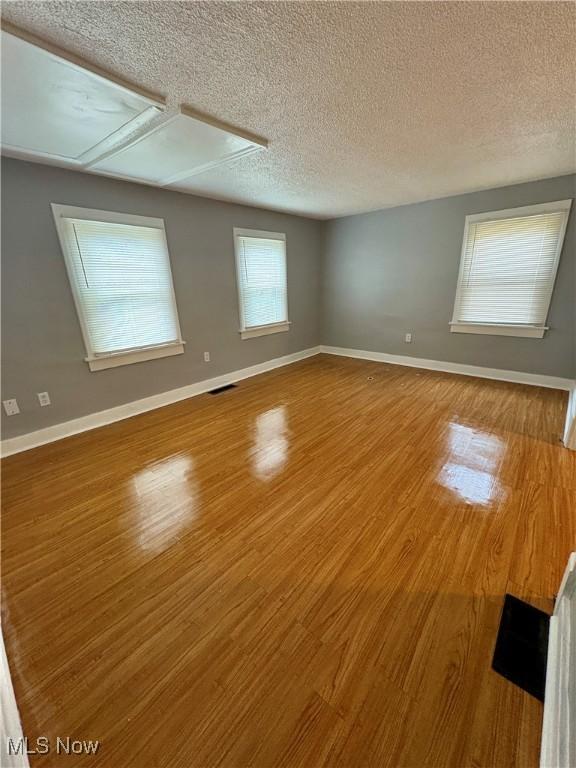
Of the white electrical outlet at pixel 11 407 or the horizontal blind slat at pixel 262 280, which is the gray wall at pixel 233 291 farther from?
the horizontal blind slat at pixel 262 280

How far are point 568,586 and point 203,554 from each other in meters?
1.61

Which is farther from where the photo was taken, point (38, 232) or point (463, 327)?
point (463, 327)

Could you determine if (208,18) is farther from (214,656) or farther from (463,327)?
(463,327)

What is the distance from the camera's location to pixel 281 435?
2775 mm

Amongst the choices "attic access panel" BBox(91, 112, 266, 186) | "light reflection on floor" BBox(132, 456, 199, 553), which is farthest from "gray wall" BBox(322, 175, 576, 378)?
"light reflection on floor" BBox(132, 456, 199, 553)

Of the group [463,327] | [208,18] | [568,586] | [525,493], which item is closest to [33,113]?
[208,18]

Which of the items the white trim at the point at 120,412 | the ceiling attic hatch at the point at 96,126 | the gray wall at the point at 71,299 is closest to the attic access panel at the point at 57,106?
the ceiling attic hatch at the point at 96,126

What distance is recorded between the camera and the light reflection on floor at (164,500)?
5.65ft

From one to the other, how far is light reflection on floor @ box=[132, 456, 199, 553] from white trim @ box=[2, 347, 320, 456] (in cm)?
115

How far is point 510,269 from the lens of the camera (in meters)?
3.69

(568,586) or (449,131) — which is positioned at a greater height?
(449,131)

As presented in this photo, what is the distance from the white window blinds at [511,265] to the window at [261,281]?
8.50 feet

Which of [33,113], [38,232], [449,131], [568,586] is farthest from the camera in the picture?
[38,232]

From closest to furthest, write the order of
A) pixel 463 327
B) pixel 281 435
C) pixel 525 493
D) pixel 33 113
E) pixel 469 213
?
1. pixel 33 113
2. pixel 525 493
3. pixel 281 435
4. pixel 469 213
5. pixel 463 327
